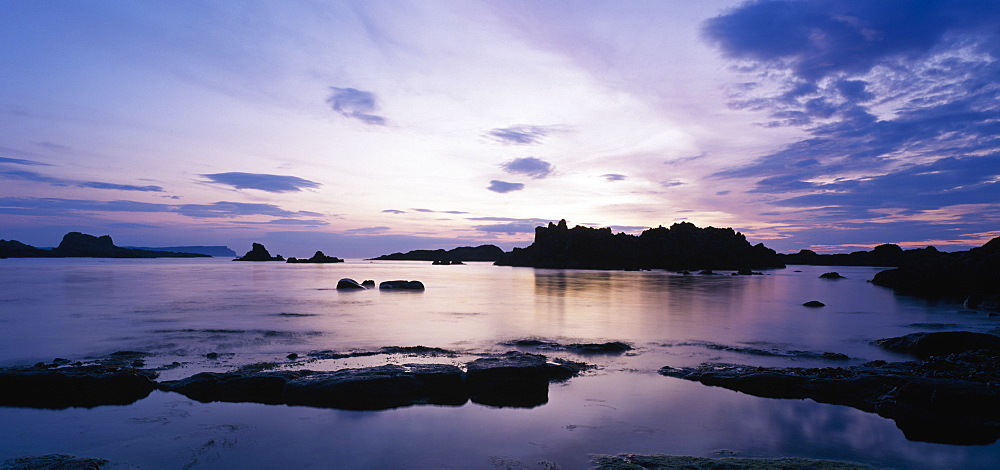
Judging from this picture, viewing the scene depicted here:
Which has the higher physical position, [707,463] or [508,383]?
[508,383]

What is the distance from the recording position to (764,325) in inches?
984

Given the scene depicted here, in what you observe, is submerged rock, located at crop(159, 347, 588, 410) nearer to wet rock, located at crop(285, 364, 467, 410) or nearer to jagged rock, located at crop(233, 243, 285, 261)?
wet rock, located at crop(285, 364, 467, 410)

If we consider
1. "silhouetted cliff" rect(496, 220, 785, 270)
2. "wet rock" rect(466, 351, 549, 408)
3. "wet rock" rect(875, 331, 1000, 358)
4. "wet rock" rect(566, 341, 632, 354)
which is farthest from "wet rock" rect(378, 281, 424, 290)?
"silhouetted cliff" rect(496, 220, 785, 270)

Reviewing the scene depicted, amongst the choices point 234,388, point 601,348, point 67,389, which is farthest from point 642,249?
point 67,389

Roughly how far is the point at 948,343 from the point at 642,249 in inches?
5182

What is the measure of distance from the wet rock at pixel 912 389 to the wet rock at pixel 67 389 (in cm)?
1295

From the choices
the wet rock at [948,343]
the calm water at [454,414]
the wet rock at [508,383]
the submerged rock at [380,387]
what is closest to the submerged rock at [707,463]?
the calm water at [454,414]

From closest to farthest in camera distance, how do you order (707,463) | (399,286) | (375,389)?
(707,463) < (375,389) < (399,286)

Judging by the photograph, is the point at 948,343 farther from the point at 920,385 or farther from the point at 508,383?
the point at 508,383

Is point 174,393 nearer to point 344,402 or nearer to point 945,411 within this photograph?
point 344,402

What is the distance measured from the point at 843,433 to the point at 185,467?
11.0 meters

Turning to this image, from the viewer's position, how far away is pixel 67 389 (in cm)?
1053

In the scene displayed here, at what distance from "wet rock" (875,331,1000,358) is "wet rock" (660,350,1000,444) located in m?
1.11

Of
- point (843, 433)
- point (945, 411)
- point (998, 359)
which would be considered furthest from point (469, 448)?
point (998, 359)
